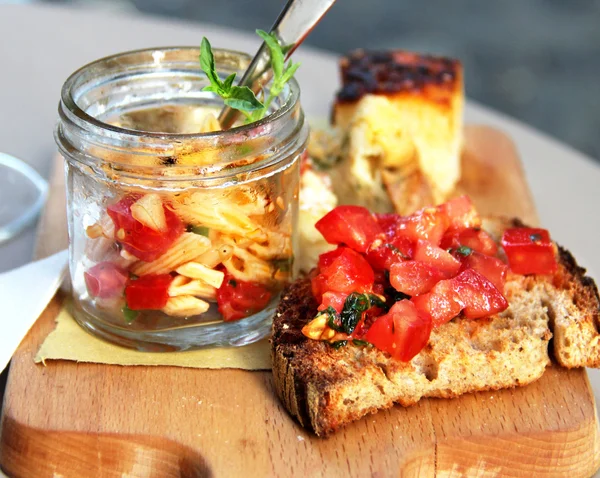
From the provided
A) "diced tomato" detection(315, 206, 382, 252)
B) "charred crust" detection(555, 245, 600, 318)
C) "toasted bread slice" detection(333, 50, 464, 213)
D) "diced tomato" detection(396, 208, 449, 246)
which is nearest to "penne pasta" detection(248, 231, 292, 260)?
"diced tomato" detection(315, 206, 382, 252)

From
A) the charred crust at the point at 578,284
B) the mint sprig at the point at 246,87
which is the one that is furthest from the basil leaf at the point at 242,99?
the charred crust at the point at 578,284

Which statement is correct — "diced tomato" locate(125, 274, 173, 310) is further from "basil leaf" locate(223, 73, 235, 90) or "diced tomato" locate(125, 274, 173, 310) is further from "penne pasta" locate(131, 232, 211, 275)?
"basil leaf" locate(223, 73, 235, 90)

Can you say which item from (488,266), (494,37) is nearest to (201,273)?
(488,266)

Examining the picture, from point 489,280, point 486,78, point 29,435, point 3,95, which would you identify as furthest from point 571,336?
point 486,78

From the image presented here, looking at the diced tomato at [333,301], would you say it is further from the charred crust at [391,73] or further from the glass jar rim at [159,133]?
the charred crust at [391,73]

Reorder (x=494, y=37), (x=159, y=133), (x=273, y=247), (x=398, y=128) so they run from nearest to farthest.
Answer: (x=159, y=133) → (x=273, y=247) → (x=398, y=128) → (x=494, y=37)

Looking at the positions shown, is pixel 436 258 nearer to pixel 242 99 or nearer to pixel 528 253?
pixel 528 253
